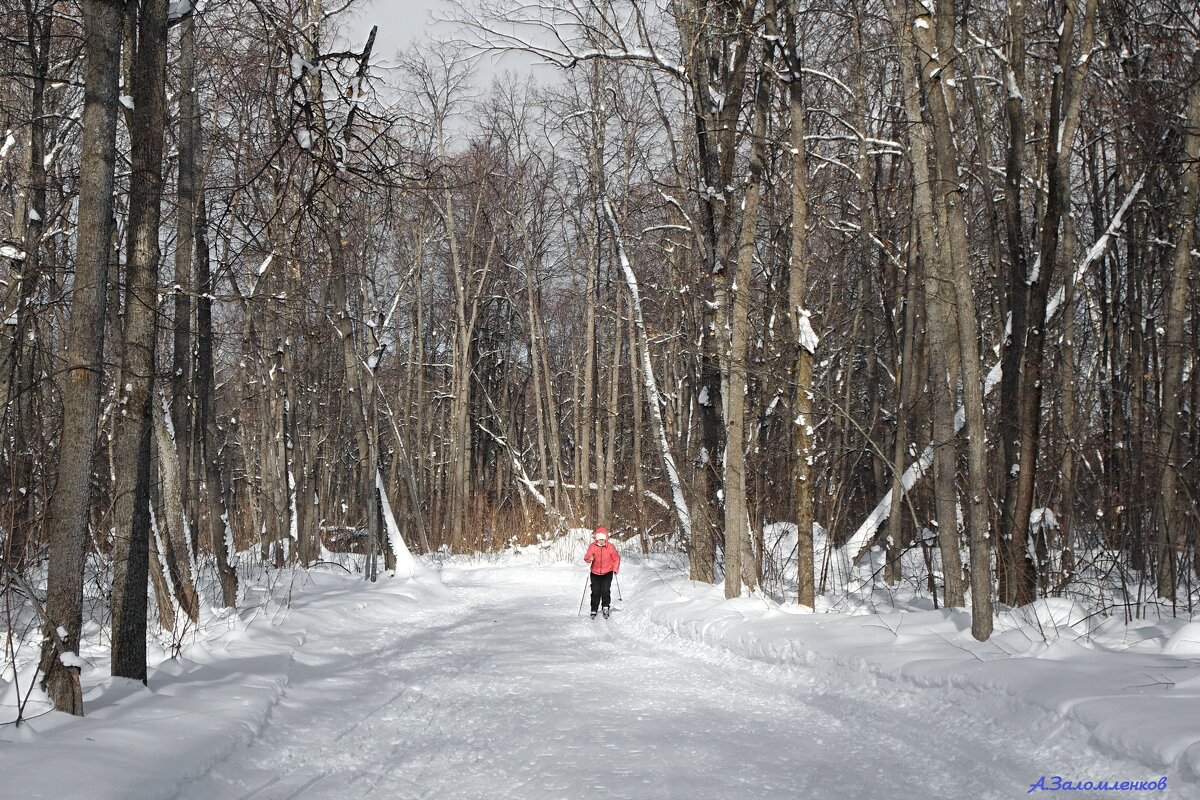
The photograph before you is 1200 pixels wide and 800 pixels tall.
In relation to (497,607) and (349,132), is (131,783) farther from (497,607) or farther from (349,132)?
(497,607)

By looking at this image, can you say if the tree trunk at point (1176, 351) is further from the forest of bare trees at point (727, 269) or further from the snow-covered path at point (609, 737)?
the snow-covered path at point (609, 737)

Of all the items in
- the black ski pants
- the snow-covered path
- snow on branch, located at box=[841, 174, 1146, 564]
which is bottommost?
the black ski pants

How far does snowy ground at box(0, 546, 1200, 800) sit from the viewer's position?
205 inches

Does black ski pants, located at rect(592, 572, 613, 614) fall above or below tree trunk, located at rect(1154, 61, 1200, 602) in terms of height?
below

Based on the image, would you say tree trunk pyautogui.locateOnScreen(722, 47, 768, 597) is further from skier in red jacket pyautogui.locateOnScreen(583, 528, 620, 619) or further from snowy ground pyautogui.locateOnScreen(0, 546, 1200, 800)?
skier in red jacket pyautogui.locateOnScreen(583, 528, 620, 619)

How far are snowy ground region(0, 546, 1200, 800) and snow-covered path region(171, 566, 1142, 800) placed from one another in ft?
0.08

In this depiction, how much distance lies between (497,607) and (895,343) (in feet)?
31.3

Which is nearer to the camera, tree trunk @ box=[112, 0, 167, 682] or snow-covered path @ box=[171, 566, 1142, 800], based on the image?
snow-covered path @ box=[171, 566, 1142, 800]

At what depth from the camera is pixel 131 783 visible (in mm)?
4781

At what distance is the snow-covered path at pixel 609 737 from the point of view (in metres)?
5.37

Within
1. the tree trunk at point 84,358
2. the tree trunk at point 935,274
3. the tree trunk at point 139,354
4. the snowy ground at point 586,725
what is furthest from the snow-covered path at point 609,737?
the tree trunk at point 935,274

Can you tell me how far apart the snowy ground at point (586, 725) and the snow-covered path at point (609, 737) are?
2cm

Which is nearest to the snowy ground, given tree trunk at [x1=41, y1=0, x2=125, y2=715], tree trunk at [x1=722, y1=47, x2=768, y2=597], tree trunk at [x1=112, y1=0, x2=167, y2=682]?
tree trunk at [x1=41, y1=0, x2=125, y2=715]

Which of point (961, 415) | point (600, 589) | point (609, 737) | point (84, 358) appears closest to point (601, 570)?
point (600, 589)
